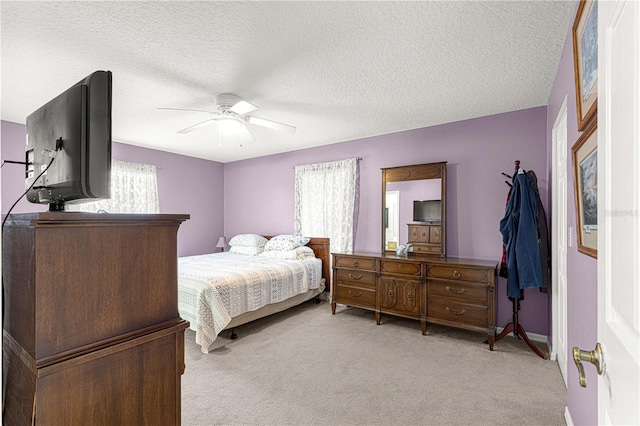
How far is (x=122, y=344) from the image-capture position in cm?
90

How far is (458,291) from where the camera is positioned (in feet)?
10.3

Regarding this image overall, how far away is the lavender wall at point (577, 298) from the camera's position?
140cm

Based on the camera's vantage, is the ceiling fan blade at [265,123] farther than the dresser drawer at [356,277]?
No

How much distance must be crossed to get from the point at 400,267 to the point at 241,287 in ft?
5.77

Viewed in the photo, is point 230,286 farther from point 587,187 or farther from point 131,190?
point 587,187

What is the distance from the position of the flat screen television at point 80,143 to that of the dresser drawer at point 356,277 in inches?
124

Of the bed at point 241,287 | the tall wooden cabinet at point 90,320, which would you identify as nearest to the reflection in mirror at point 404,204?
the bed at point 241,287

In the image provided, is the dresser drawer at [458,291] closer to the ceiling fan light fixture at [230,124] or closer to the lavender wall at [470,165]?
the lavender wall at [470,165]

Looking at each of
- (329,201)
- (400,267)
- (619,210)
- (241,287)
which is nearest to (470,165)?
(400,267)

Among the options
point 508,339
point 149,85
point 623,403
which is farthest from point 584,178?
point 149,85

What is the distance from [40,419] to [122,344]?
22 cm

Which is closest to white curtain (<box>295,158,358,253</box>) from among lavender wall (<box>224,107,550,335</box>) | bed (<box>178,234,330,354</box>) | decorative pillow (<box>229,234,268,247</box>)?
lavender wall (<box>224,107,550,335</box>)

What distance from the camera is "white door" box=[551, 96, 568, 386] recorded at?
2.47 meters

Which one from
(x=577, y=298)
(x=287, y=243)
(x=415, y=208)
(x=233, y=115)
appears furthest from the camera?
(x=287, y=243)
